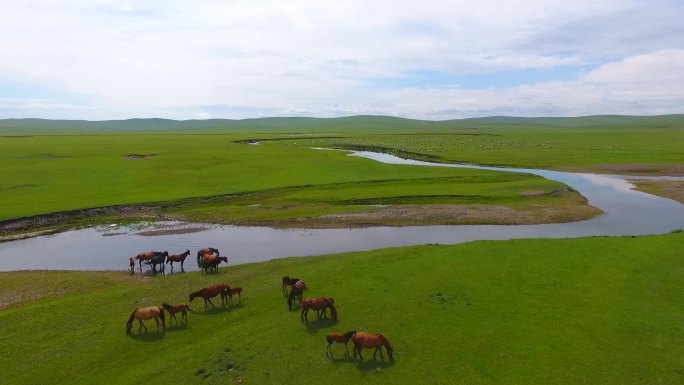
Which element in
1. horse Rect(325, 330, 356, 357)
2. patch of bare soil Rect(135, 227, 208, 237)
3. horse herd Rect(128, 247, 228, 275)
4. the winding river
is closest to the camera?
horse Rect(325, 330, 356, 357)

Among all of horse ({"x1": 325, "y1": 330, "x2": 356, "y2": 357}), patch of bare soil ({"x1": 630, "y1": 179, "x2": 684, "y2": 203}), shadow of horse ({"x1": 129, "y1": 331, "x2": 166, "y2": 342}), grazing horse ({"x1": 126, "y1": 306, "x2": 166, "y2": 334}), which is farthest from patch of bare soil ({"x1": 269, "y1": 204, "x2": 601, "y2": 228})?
horse ({"x1": 325, "y1": 330, "x2": 356, "y2": 357})

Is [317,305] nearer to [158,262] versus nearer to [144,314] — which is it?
[144,314]

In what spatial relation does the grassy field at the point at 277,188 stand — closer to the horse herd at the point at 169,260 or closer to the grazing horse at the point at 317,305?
the horse herd at the point at 169,260

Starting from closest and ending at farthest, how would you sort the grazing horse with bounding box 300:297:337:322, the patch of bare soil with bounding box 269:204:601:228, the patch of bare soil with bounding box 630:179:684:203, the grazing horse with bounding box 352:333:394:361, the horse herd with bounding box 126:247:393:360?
the grazing horse with bounding box 352:333:394:361, the horse herd with bounding box 126:247:393:360, the grazing horse with bounding box 300:297:337:322, the patch of bare soil with bounding box 269:204:601:228, the patch of bare soil with bounding box 630:179:684:203

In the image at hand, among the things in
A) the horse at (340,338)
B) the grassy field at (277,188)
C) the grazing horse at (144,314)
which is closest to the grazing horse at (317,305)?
the horse at (340,338)

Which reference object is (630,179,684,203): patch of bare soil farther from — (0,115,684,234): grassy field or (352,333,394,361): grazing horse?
(352,333,394,361): grazing horse

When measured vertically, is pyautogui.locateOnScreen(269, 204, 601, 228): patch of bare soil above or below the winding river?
above

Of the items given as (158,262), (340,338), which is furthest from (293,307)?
(158,262)
